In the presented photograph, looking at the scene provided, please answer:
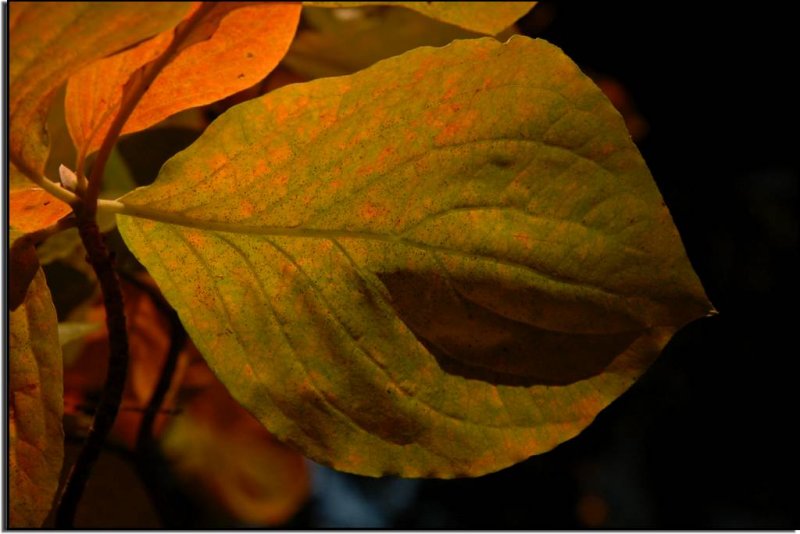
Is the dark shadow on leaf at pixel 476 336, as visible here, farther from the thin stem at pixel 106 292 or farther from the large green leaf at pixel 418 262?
the thin stem at pixel 106 292

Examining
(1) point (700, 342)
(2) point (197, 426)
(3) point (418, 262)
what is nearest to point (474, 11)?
(3) point (418, 262)

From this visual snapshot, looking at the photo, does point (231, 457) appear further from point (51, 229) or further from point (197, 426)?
point (51, 229)

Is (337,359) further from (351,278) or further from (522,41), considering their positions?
(522,41)

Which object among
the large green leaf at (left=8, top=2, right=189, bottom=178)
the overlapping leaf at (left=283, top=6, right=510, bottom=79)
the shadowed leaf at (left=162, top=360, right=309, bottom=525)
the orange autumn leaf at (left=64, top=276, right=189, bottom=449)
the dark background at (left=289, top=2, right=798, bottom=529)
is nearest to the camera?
the large green leaf at (left=8, top=2, right=189, bottom=178)

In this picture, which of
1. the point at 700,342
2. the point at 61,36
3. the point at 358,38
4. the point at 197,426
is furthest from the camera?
the point at 700,342

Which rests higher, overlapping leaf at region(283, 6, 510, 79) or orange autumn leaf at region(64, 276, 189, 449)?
overlapping leaf at region(283, 6, 510, 79)

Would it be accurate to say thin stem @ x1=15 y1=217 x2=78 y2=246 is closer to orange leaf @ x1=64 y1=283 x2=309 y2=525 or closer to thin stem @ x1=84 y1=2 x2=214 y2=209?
thin stem @ x1=84 y1=2 x2=214 y2=209

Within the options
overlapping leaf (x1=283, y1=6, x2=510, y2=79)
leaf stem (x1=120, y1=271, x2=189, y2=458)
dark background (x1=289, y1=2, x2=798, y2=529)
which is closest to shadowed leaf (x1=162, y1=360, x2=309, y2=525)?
leaf stem (x1=120, y1=271, x2=189, y2=458)

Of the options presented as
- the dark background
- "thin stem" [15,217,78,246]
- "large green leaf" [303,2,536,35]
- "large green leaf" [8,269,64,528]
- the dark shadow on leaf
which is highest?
"large green leaf" [303,2,536,35]
